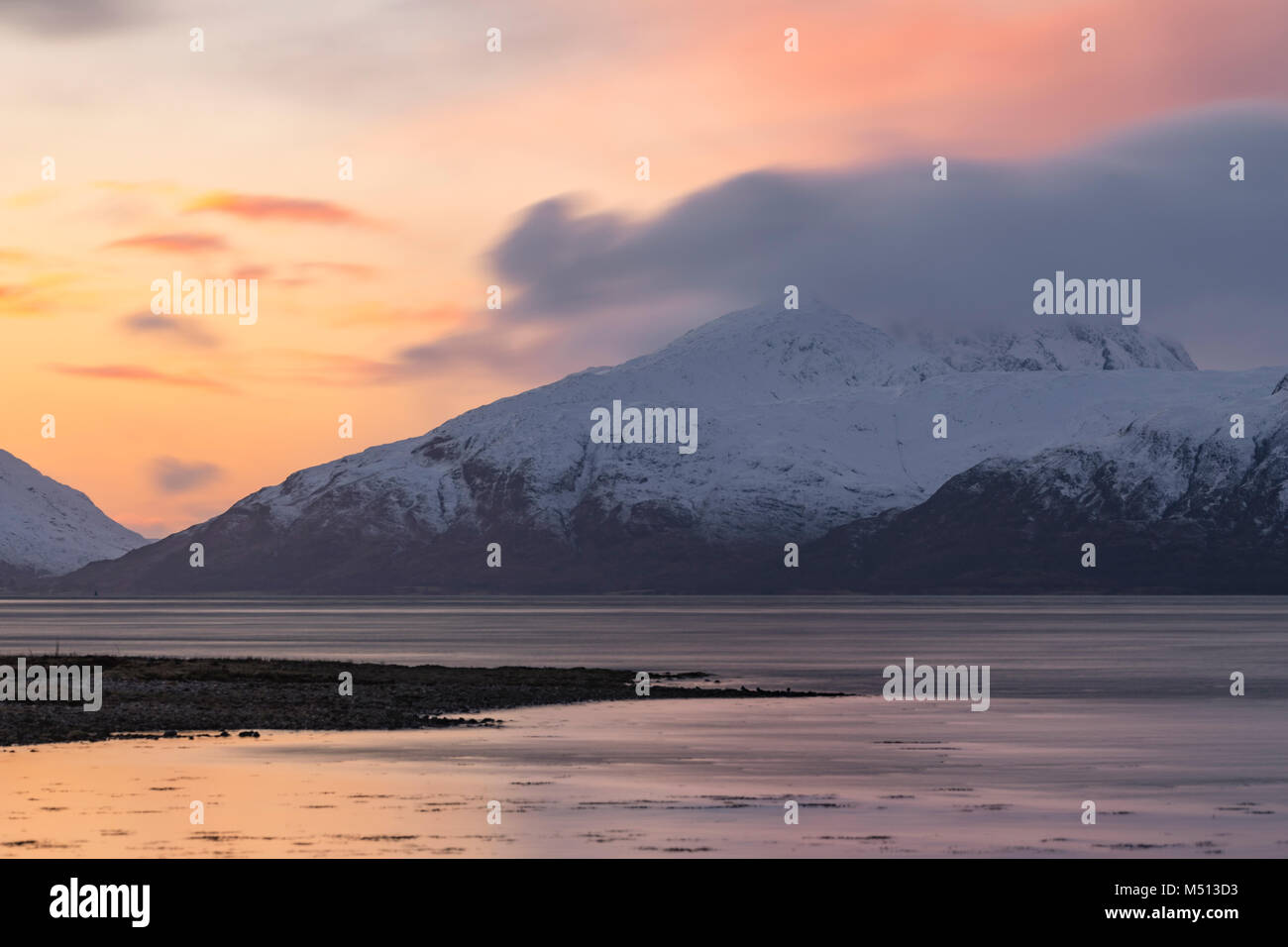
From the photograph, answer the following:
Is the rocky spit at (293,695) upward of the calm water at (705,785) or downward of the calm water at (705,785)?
upward

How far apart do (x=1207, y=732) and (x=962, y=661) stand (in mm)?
71921

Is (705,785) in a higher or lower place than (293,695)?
lower

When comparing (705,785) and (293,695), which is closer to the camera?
(705,785)

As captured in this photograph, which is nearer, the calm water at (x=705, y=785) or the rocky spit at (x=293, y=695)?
the calm water at (x=705, y=785)

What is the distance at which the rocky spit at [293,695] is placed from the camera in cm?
7375

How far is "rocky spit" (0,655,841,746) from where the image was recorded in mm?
73750

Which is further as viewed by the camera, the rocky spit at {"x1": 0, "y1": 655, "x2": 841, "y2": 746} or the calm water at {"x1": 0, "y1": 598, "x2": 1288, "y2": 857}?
the rocky spit at {"x1": 0, "y1": 655, "x2": 841, "y2": 746}

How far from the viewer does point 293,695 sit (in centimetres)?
9100

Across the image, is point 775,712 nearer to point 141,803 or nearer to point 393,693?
point 393,693

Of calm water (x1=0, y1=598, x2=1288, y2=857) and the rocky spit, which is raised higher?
the rocky spit
